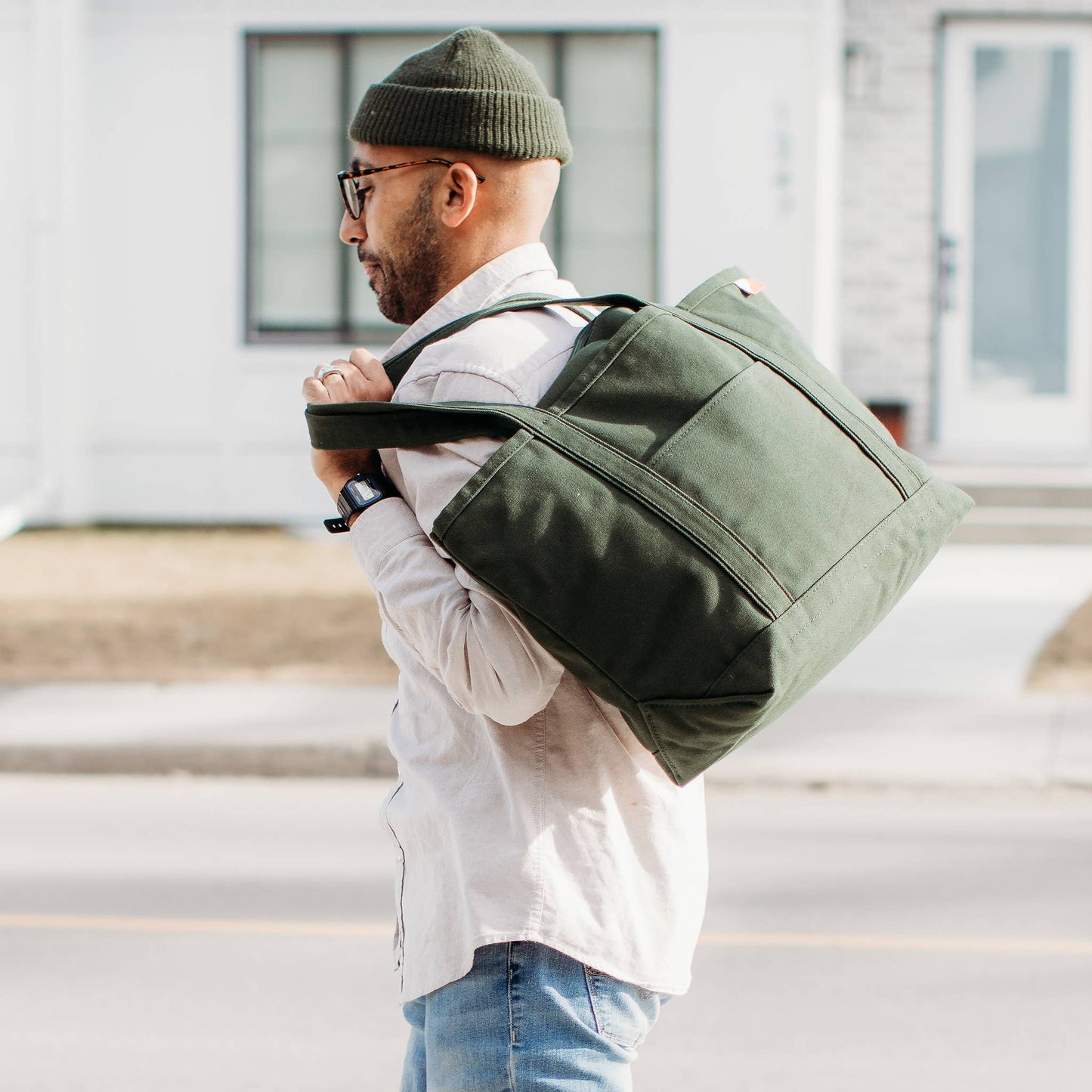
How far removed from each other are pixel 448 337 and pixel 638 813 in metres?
0.56

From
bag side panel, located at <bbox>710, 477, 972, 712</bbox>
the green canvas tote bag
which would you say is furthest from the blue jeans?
bag side panel, located at <bbox>710, 477, 972, 712</bbox>

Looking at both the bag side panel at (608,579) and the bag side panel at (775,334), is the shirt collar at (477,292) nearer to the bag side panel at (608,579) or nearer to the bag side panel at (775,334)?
the bag side panel at (775,334)

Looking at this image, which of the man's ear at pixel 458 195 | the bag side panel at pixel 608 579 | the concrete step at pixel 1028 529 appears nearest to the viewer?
the bag side panel at pixel 608 579

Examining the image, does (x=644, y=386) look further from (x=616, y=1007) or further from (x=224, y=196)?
(x=224, y=196)

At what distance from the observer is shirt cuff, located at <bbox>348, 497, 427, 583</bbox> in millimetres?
1720

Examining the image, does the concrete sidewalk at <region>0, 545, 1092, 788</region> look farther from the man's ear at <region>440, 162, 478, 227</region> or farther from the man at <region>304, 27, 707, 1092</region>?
the man's ear at <region>440, 162, 478, 227</region>

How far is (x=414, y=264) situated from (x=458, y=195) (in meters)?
0.10

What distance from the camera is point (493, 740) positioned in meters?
1.75

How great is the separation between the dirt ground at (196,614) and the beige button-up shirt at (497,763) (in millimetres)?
6630

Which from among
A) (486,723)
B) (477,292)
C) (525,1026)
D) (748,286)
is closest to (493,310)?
(477,292)

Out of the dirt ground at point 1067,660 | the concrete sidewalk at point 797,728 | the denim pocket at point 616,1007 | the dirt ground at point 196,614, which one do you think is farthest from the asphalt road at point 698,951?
the dirt ground at point 196,614

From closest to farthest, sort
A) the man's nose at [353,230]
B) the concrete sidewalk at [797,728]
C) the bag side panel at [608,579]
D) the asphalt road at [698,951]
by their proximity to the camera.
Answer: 1. the bag side panel at [608,579]
2. the man's nose at [353,230]
3. the asphalt road at [698,951]
4. the concrete sidewalk at [797,728]

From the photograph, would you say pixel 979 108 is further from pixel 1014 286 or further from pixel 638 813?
pixel 638 813

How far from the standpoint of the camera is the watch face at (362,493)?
1767 mm
